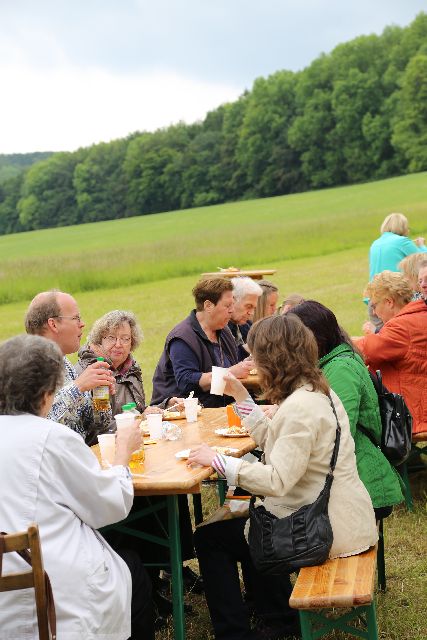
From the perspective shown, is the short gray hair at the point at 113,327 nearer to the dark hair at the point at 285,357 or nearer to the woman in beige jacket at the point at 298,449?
the woman in beige jacket at the point at 298,449

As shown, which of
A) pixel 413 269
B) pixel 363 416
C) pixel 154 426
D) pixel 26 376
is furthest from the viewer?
pixel 413 269

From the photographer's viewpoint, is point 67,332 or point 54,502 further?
point 67,332

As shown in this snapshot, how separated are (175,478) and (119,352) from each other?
1624 millimetres

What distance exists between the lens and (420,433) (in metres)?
5.57

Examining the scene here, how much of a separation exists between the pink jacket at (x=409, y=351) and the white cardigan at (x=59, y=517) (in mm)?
3000

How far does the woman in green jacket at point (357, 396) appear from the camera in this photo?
155 inches

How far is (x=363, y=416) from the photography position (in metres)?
4.00

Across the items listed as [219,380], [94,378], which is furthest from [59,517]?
[219,380]

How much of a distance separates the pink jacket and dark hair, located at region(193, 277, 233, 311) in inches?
39.8

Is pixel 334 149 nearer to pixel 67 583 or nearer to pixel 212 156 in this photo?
pixel 212 156

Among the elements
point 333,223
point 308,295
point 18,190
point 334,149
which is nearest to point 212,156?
point 334,149

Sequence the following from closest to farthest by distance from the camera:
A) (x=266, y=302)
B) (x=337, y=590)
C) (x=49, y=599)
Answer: (x=49, y=599) < (x=337, y=590) < (x=266, y=302)

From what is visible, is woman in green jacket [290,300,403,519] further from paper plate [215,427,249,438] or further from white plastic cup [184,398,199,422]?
white plastic cup [184,398,199,422]

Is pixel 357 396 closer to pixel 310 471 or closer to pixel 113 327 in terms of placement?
pixel 310 471
